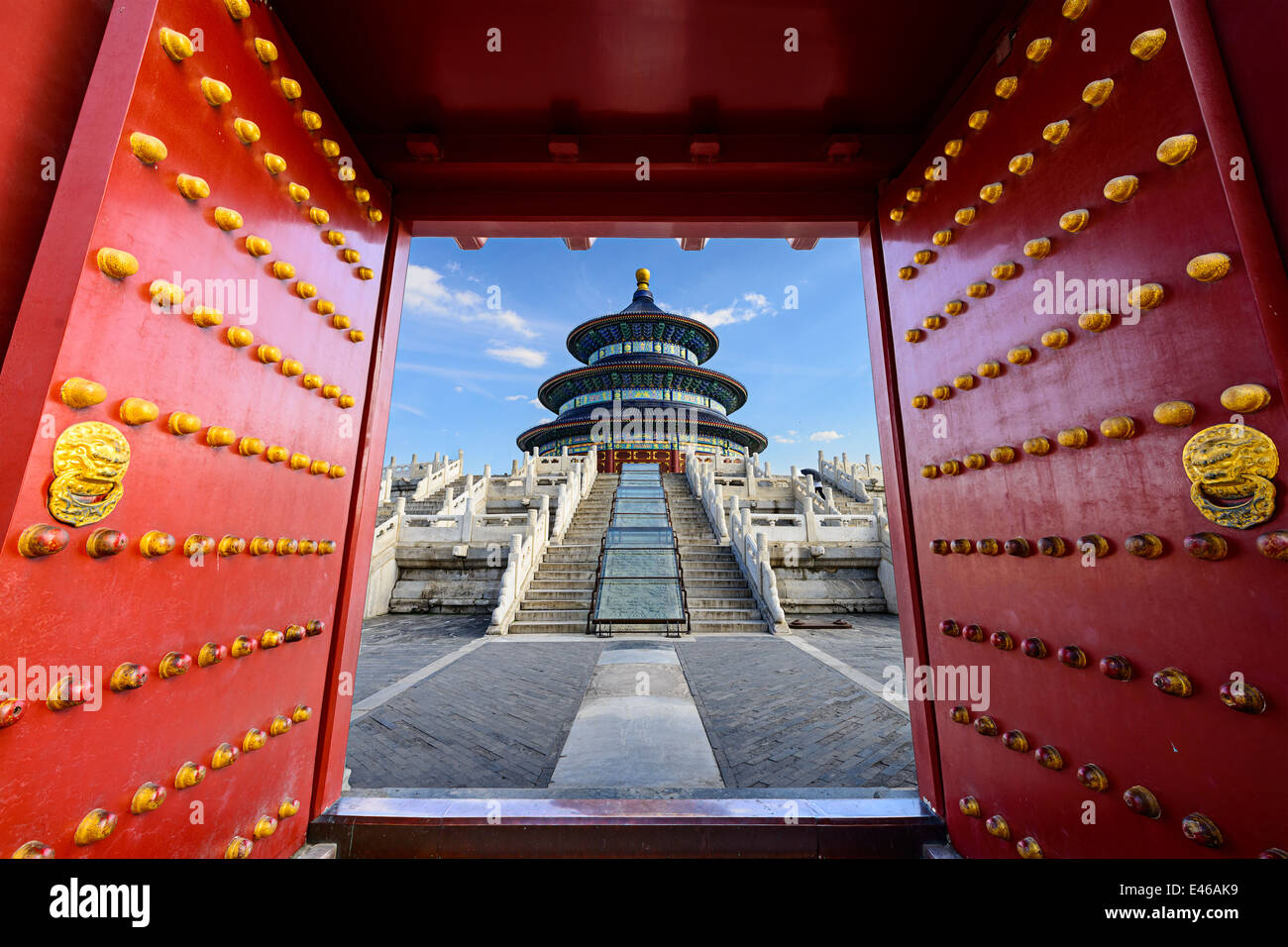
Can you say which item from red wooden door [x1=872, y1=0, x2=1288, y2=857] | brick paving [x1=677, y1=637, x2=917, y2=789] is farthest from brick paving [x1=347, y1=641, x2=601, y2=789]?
red wooden door [x1=872, y1=0, x2=1288, y2=857]

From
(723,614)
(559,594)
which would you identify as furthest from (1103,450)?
(559,594)

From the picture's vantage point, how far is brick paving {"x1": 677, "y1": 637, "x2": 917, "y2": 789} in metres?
2.96

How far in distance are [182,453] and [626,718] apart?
11.8 feet

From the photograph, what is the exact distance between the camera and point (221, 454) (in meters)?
1.50

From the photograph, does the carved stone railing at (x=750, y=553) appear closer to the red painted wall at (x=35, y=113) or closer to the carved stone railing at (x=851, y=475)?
the carved stone railing at (x=851, y=475)

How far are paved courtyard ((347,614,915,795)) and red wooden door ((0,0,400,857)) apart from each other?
0.99 meters

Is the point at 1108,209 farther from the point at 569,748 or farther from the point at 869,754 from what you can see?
the point at 569,748

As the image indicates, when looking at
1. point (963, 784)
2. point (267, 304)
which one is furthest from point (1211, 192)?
point (267, 304)

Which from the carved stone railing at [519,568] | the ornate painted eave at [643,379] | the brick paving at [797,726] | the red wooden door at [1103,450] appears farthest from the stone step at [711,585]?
the ornate painted eave at [643,379]

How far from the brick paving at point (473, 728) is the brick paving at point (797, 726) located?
1261 millimetres

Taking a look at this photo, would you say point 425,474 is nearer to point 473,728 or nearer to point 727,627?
point 727,627

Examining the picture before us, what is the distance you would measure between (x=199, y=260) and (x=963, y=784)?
10.3 ft

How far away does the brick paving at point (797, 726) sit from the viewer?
2.96m

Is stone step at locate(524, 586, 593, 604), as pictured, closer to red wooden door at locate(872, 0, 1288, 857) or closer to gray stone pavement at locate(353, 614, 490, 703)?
gray stone pavement at locate(353, 614, 490, 703)
